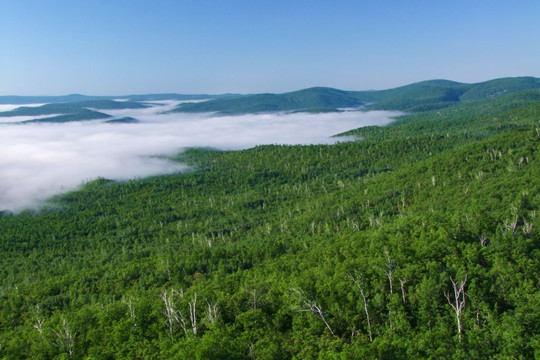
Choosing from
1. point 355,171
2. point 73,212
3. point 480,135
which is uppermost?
point 480,135

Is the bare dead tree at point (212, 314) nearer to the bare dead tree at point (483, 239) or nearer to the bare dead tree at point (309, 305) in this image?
the bare dead tree at point (309, 305)

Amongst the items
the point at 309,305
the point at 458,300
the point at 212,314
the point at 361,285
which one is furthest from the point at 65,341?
the point at 458,300

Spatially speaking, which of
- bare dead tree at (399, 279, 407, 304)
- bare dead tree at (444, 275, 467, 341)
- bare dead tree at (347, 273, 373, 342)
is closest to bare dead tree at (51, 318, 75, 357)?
bare dead tree at (347, 273, 373, 342)

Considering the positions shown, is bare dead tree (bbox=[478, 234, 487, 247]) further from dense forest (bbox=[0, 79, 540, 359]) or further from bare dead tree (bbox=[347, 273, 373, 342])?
bare dead tree (bbox=[347, 273, 373, 342])

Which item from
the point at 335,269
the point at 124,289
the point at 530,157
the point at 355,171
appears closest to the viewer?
the point at 335,269

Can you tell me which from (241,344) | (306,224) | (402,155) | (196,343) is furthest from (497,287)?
(402,155)

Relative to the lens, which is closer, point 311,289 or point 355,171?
point 311,289

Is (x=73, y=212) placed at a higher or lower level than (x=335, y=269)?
lower

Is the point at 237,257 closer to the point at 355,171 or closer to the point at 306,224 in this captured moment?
the point at 306,224

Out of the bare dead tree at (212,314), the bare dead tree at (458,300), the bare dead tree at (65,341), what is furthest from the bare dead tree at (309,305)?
the bare dead tree at (65,341)
